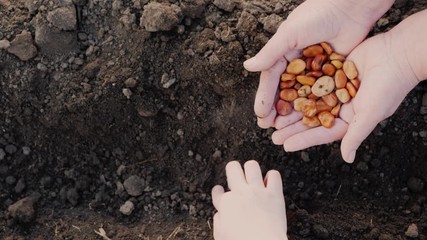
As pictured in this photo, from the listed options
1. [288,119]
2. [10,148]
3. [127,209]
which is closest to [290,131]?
[288,119]

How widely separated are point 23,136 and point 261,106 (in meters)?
0.87

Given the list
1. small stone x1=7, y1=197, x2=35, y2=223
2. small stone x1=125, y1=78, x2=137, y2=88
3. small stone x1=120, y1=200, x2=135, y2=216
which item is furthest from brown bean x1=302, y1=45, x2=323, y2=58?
small stone x1=7, y1=197, x2=35, y2=223

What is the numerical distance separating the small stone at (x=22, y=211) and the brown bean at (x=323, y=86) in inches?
40.7

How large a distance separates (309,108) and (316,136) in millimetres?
91

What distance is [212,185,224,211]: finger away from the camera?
2.05 m

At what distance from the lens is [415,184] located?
2.23 m

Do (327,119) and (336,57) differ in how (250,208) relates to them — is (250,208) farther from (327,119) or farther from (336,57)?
(336,57)

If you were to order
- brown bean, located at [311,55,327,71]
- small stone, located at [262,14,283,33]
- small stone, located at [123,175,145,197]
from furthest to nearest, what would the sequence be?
1. small stone, located at [123,175,145,197]
2. small stone, located at [262,14,283,33]
3. brown bean, located at [311,55,327,71]

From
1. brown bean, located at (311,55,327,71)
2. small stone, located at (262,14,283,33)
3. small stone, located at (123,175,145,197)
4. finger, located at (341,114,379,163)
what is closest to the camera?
finger, located at (341,114,379,163)

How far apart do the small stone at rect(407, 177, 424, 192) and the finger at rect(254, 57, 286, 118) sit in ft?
2.01

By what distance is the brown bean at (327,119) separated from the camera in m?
2.00

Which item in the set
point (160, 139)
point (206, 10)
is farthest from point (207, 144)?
point (206, 10)

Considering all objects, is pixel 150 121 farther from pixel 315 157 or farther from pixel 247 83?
pixel 315 157

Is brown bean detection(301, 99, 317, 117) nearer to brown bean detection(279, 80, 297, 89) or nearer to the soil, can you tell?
brown bean detection(279, 80, 297, 89)
